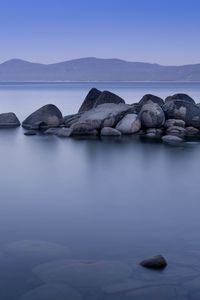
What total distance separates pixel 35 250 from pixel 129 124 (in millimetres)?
11284

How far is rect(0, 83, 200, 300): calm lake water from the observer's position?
506 cm

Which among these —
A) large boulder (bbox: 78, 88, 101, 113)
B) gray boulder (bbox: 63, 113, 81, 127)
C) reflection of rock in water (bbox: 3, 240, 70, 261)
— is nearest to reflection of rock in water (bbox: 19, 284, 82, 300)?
reflection of rock in water (bbox: 3, 240, 70, 261)

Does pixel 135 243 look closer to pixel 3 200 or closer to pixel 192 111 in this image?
pixel 3 200

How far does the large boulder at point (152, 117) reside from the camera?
669 inches

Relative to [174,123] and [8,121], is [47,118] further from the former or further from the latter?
[174,123]

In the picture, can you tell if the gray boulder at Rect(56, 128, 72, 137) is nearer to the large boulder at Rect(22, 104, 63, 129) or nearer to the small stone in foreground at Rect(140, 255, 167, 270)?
the large boulder at Rect(22, 104, 63, 129)

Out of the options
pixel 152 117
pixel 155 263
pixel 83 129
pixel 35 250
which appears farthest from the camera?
pixel 152 117

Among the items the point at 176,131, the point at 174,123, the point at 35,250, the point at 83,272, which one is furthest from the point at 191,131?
the point at 83,272

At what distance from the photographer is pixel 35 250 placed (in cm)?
593

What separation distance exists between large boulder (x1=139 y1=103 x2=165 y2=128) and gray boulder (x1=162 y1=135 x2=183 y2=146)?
115 cm

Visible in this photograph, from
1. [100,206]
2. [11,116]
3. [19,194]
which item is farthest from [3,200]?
[11,116]

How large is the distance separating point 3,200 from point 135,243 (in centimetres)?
275

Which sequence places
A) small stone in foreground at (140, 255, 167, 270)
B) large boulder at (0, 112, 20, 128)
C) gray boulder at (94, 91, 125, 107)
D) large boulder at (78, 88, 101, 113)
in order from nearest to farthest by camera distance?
small stone in foreground at (140, 255, 167, 270) → gray boulder at (94, 91, 125, 107) → large boulder at (0, 112, 20, 128) → large boulder at (78, 88, 101, 113)

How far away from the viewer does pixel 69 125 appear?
734 inches
